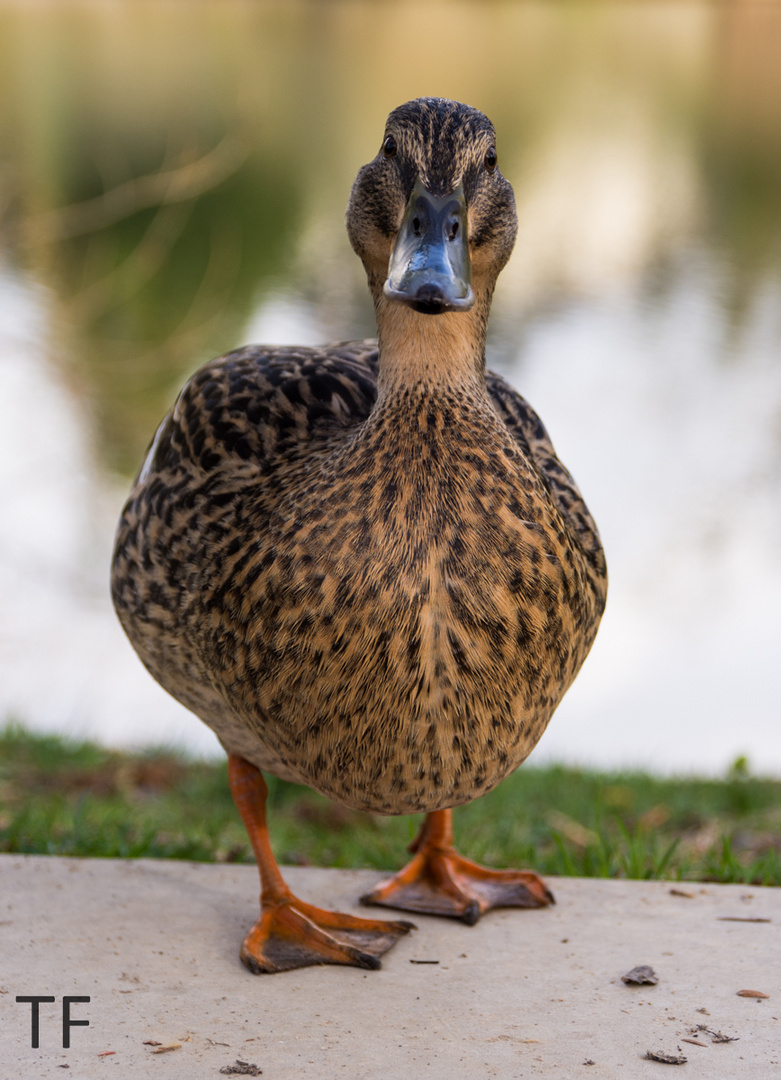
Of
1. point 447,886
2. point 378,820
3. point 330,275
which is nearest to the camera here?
point 447,886

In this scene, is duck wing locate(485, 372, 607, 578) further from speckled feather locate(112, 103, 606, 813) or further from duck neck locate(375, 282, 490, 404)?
duck neck locate(375, 282, 490, 404)

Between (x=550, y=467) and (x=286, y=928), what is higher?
(x=550, y=467)

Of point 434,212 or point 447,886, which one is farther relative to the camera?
point 447,886

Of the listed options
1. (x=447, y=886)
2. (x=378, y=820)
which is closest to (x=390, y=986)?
(x=447, y=886)

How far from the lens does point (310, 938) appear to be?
9.26 feet

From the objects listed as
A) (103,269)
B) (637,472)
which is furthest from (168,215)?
(637,472)

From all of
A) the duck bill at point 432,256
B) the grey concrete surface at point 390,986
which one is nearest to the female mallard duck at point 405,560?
the duck bill at point 432,256

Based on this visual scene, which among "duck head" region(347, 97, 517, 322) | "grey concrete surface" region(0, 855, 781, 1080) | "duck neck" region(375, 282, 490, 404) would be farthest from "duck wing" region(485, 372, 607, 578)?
"grey concrete surface" region(0, 855, 781, 1080)

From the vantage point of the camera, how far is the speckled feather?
227cm

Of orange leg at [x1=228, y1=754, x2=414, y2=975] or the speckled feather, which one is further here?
orange leg at [x1=228, y1=754, x2=414, y2=975]

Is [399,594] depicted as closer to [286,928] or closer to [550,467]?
[550,467]

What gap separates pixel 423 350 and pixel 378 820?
287 cm

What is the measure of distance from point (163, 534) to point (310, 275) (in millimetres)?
8448

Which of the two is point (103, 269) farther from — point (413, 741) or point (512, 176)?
point (413, 741)
